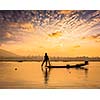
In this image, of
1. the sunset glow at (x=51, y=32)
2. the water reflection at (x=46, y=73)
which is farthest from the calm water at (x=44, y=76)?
the sunset glow at (x=51, y=32)

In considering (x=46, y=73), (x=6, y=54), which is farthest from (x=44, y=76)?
(x=6, y=54)

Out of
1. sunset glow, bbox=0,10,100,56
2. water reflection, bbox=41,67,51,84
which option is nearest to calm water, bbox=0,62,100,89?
water reflection, bbox=41,67,51,84

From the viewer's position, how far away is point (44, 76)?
3035 millimetres

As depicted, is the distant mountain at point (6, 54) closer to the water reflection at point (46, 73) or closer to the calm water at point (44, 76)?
the calm water at point (44, 76)

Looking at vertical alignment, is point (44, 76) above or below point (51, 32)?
below

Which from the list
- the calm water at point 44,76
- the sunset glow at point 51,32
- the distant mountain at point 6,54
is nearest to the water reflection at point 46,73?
A: the calm water at point 44,76

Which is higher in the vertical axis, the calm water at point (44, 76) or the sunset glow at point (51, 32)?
the sunset glow at point (51, 32)

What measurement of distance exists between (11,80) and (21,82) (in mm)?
96

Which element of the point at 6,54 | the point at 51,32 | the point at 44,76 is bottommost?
the point at 44,76

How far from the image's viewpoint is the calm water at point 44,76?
3.01 metres

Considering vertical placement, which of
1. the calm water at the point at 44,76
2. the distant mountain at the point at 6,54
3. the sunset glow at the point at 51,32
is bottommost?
the calm water at the point at 44,76

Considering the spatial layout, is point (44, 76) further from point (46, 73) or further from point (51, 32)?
point (51, 32)
